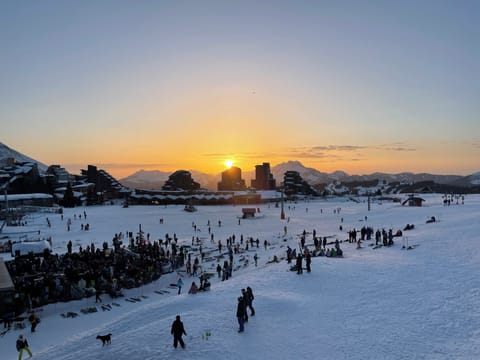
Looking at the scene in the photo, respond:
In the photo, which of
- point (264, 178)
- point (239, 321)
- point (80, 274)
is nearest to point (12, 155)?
point (264, 178)

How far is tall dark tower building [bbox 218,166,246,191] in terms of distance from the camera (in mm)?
118250

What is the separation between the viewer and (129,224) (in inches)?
1921

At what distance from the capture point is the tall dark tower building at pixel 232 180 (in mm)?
118250

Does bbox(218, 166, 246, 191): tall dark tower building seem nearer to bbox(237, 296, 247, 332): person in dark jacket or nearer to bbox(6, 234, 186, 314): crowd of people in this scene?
bbox(6, 234, 186, 314): crowd of people

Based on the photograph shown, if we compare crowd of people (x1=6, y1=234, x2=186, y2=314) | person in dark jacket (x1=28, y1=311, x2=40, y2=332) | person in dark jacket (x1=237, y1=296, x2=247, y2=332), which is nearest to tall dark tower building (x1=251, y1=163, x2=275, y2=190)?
crowd of people (x1=6, y1=234, x2=186, y2=314)

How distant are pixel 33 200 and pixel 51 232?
2984cm

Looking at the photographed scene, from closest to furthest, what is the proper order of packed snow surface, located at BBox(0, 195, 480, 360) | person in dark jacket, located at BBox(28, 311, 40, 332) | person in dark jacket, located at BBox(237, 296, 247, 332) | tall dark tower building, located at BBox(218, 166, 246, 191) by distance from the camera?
packed snow surface, located at BBox(0, 195, 480, 360)
person in dark jacket, located at BBox(237, 296, 247, 332)
person in dark jacket, located at BBox(28, 311, 40, 332)
tall dark tower building, located at BBox(218, 166, 246, 191)

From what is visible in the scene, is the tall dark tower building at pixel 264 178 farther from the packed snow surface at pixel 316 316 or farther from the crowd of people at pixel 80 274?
the packed snow surface at pixel 316 316

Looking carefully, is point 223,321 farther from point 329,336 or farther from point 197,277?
point 197,277

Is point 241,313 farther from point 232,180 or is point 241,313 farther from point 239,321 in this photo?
point 232,180

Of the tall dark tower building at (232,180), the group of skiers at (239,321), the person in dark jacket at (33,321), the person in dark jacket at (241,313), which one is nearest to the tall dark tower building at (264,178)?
the tall dark tower building at (232,180)

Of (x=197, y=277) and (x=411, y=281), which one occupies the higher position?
(x=411, y=281)

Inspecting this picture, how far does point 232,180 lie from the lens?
395 feet

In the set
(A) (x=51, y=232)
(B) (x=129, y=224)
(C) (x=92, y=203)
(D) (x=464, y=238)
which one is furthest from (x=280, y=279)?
(C) (x=92, y=203)
